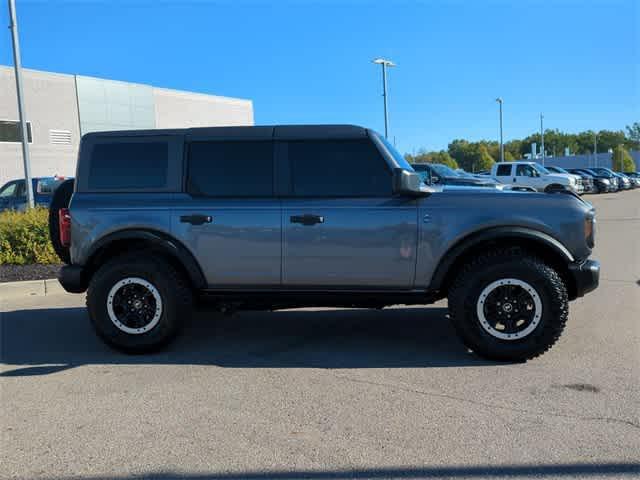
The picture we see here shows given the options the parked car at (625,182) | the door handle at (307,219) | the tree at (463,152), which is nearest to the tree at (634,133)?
the tree at (463,152)

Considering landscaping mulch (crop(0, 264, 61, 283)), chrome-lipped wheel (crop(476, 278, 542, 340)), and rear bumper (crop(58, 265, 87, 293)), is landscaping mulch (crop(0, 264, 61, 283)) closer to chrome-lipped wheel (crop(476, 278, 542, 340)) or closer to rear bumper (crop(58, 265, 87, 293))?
rear bumper (crop(58, 265, 87, 293))

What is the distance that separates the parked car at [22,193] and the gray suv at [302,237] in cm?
1189

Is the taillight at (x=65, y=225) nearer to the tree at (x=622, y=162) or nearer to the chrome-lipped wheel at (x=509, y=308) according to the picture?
the chrome-lipped wheel at (x=509, y=308)

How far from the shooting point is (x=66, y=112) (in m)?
29.2

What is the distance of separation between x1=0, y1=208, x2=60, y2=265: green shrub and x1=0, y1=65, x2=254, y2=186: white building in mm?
20157

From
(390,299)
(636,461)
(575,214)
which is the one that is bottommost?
(636,461)

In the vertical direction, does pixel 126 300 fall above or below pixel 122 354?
above

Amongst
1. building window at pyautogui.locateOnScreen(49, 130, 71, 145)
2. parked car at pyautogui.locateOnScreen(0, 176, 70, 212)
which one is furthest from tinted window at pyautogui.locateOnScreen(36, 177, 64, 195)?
building window at pyautogui.locateOnScreen(49, 130, 71, 145)

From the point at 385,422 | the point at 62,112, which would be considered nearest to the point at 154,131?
the point at 385,422

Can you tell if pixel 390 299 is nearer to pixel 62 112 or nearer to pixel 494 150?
pixel 62 112

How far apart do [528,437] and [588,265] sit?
6.26ft

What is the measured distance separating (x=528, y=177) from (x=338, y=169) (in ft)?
74.8

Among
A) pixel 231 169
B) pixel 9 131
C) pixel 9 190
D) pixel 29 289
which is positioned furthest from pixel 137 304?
pixel 9 131

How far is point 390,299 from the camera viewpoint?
469 cm
